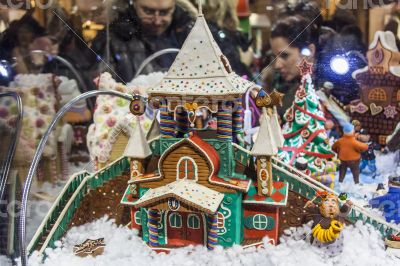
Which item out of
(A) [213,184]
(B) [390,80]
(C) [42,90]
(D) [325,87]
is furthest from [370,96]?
(C) [42,90]

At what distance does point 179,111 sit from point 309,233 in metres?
0.94

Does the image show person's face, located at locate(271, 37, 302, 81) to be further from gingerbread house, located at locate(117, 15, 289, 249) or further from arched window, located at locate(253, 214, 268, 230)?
arched window, located at locate(253, 214, 268, 230)

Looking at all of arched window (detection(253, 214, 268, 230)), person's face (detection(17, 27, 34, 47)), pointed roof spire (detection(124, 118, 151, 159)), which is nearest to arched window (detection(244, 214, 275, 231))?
arched window (detection(253, 214, 268, 230))

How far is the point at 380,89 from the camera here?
3711 mm

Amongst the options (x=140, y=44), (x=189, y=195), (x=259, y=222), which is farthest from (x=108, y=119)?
(x=259, y=222)

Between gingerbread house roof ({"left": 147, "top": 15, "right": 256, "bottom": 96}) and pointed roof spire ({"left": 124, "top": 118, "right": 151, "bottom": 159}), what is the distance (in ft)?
1.03

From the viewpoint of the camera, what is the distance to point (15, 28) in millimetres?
3186

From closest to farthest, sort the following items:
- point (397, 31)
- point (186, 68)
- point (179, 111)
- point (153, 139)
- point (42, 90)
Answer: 1. point (186, 68)
2. point (179, 111)
3. point (153, 139)
4. point (42, 90)
5. point (397, 31)

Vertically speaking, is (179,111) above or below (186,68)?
below

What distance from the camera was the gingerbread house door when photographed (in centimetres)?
272

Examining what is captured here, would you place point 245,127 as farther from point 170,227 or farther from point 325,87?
point 170,227

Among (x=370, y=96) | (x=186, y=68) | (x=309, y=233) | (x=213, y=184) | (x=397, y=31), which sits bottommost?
(x=309, y=233)

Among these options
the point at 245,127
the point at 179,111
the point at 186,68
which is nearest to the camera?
the point at 186,68

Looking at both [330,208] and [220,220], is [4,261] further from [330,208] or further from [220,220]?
[330,208]
